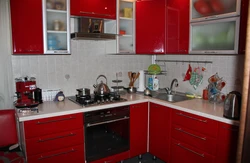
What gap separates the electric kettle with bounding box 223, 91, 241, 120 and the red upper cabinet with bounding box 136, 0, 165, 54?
45.7 inches

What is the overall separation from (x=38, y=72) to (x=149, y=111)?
1533mm

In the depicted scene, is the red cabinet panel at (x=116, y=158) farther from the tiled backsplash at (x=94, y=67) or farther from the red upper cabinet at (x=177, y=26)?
the red upper cabinet at (x=177, y=26)

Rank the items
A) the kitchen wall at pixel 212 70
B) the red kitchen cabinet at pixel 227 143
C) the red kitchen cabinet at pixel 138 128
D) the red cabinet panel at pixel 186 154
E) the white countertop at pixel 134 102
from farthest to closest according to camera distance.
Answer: the red kitchen cabinet at pixel 138 128
the kitchen wall at pixel 212 70
the red cabinet panel at pixel 186 154
the white countertop at pixel 134 102
the red kitchen cabinet at pixel 227 143

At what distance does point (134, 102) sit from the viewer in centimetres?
276

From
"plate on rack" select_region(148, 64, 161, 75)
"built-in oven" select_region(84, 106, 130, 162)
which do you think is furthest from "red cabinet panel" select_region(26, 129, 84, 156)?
"plate on rack" select_region(148, 64, 161, 75)

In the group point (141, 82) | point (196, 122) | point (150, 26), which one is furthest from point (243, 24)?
point (141, 82)

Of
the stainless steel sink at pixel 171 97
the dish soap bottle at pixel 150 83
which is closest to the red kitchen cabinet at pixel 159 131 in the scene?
the stainless steel sink at pixel 171 97

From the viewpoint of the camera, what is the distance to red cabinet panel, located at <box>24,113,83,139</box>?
6.90 ft

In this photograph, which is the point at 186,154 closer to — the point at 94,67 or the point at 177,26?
the point at 177,26

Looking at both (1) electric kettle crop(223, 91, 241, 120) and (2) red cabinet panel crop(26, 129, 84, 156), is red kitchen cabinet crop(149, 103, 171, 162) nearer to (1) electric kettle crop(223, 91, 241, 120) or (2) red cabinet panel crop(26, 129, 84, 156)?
(1) electric kettle crop(223, 91, 241, 120)

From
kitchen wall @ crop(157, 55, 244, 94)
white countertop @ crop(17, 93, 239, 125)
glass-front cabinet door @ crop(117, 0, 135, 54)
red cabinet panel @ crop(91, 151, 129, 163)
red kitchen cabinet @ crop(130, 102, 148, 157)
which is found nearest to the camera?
white countertop @ crop(17, 93, 239, 125)

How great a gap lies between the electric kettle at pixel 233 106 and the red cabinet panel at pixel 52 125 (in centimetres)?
150

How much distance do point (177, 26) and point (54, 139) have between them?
2.00 metres

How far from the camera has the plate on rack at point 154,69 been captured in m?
3.36
